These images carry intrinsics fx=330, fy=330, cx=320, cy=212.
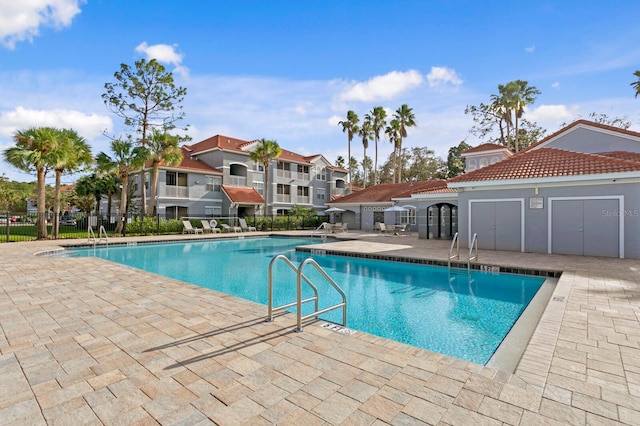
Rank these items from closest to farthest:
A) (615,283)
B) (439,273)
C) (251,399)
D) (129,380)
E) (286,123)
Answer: (251,399) < (129,380) < (615,283) < (439,273) < (286,123)

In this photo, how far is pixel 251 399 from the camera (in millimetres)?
2852

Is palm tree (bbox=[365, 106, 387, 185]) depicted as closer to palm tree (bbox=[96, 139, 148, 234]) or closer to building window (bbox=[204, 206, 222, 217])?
building window (bbox=[204, 206, 222, 217])

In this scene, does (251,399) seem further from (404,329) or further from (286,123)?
(286,123)

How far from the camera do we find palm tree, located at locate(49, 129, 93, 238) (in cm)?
1780

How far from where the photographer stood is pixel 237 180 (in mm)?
31844

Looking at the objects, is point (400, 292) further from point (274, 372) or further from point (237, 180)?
point (237, 180)

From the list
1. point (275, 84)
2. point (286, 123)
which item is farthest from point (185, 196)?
point (275, 84)

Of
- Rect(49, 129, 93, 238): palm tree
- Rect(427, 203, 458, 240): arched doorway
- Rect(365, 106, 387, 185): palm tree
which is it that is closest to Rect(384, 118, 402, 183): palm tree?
Rect(365, 106, 387, 185): palm tree

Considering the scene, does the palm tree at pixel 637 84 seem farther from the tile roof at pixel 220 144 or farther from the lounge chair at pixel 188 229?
the lounge chair at pixel 188 229

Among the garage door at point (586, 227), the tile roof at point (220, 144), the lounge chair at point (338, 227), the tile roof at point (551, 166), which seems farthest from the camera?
the tile roof at point (220, 144)

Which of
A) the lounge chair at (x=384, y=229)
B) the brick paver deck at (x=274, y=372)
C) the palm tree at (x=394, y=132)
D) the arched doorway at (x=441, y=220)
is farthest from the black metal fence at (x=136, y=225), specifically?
the brick paver deck at (x=274, y=372)

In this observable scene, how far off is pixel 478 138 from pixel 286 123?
30.1 meters

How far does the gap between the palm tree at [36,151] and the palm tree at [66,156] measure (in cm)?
34

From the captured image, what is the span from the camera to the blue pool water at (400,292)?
18.5ft
